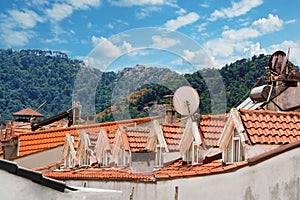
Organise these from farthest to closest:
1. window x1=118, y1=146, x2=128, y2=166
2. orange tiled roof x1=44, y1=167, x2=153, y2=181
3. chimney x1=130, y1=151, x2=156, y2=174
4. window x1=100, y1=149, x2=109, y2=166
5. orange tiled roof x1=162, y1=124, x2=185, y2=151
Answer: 1. window x1=100, y1=149, x2=109, y2=166
2. window x1=118, y1=146, x2=128, y2=166
3. orange tiled roof x1=162, y1=124, x2=185, y2=151
4. chimney x1=130, y1=151, x2=156, y2=174
5. orange tiled roof x1=44, y1=167, x2=153, y2=181

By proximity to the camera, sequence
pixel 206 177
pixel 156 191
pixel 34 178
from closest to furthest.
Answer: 1. pixel 34 178
2. pixel 206 177
3. pixel 156 191

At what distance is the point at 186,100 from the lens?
22.1 m

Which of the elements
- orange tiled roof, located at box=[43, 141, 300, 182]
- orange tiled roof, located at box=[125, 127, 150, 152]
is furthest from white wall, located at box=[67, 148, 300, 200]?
orange tiled roof, located at box=[125, 127, 150, 152]

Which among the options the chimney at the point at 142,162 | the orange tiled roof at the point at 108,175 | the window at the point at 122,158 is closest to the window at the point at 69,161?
the orange tiled roof at the point at 108,175

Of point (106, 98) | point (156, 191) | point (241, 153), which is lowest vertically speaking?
point (156, 191)

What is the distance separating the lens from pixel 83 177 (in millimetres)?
24047

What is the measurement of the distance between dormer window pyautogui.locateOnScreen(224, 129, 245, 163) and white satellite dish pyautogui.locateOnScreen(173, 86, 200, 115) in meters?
3.18

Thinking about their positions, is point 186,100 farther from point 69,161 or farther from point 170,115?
point 69,161

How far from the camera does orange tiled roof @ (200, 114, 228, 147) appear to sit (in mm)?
20266

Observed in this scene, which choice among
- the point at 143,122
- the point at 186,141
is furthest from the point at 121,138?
the point at 186,141

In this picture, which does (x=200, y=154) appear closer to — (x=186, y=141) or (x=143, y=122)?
(x=186, y=141)

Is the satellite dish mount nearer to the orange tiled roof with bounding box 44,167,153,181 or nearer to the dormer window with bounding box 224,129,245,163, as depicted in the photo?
the dormer window with bounding box 224,129,245,163

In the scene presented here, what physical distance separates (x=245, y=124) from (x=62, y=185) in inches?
344

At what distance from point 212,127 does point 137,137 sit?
6325mm
